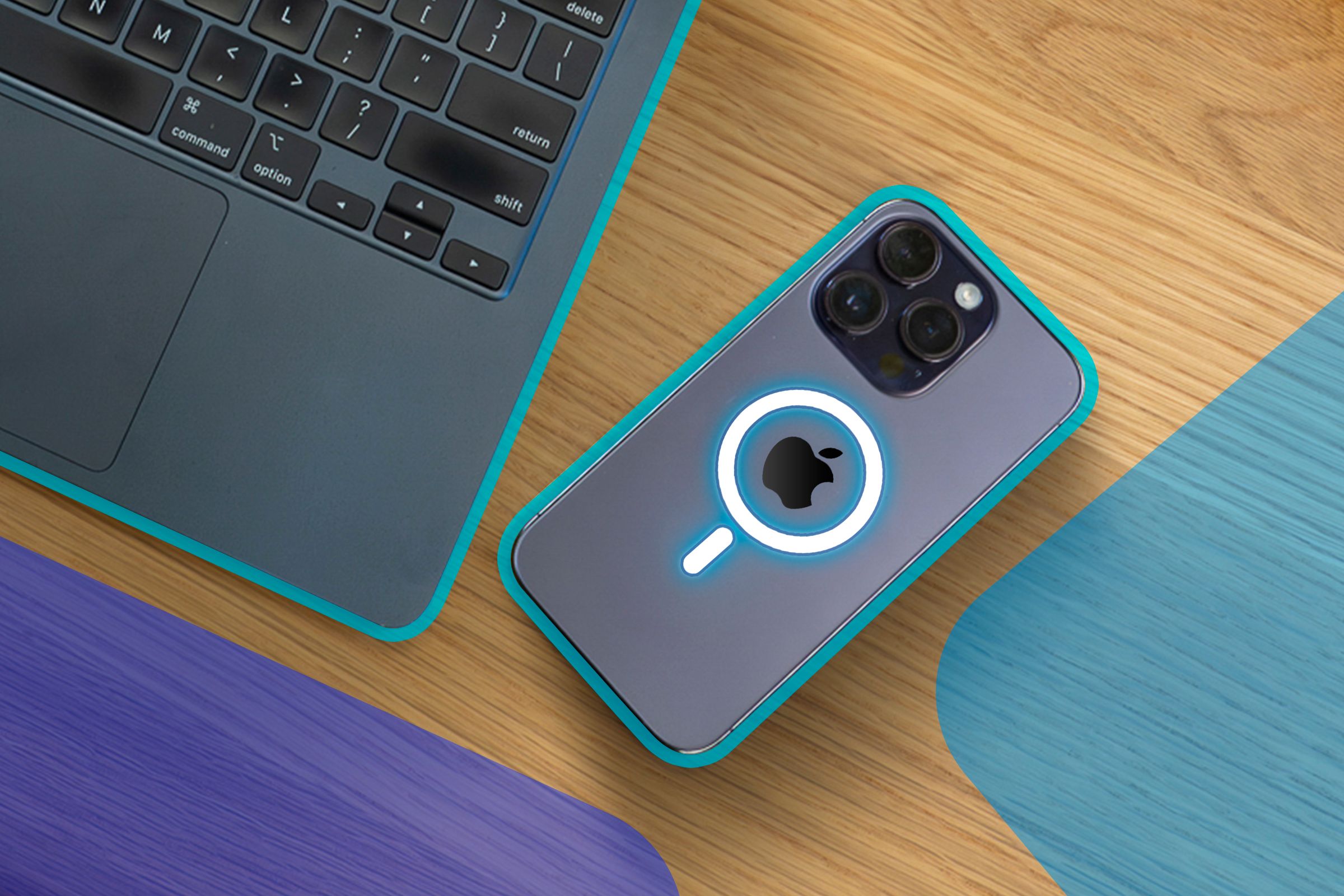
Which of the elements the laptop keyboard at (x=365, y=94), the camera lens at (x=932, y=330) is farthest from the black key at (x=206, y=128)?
the camera lens at (x=932, y=330)

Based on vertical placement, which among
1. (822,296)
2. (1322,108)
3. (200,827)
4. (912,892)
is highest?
(1322,108)

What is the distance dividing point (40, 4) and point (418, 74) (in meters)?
0.19

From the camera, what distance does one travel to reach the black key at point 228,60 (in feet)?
1.38

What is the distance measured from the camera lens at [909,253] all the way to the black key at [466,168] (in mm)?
172

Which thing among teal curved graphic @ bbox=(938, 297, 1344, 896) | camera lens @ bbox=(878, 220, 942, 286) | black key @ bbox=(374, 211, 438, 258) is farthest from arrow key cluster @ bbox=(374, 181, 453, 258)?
teal curved graphic @ bbox=(938, 297, 1344, 896)

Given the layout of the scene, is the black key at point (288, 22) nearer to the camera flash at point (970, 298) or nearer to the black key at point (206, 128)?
the black key at point (206, 128)

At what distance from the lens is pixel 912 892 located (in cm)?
45

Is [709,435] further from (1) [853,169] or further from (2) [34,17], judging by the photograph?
(2) [34,17]

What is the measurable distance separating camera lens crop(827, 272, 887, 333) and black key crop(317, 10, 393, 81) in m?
0.25

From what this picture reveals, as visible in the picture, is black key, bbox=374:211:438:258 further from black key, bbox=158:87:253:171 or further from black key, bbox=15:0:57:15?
black key, bbox=15:0:57:15

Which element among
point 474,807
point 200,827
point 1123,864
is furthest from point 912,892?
point 200,827

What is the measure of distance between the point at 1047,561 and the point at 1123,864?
0.16 meters

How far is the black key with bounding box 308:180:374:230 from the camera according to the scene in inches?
16.8

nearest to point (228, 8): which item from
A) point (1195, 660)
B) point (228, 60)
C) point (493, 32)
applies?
point (228, 60)
